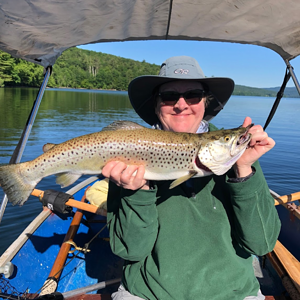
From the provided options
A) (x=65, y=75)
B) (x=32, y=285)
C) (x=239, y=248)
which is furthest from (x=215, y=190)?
(x=65, y=75)

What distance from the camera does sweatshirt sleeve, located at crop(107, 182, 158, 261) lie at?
249cm

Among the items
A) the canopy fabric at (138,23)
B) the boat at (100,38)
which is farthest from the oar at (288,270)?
the canopy fabric at (138,23)

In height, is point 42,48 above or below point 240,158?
above

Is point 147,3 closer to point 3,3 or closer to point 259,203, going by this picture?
point 3,3

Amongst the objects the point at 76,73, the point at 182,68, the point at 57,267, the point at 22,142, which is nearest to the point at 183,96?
the point at 182,68

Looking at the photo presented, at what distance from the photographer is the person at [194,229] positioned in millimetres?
2438

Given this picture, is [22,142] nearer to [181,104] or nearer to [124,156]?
[124,156]

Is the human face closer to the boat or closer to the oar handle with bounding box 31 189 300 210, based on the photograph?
the boat

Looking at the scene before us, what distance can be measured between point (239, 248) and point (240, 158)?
106 cm

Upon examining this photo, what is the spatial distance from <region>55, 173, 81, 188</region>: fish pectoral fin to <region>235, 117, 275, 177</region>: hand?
1.84m

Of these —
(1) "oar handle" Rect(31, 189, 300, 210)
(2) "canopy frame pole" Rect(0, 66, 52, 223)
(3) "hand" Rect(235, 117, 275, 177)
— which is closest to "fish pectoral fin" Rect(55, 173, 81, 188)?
(2) "canopy frame pole" Rect(0, 66, 52, 223)

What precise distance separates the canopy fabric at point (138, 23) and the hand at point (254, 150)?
5.61 feet

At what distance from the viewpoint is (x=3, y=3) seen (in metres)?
2.45

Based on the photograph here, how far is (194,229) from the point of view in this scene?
257cm
